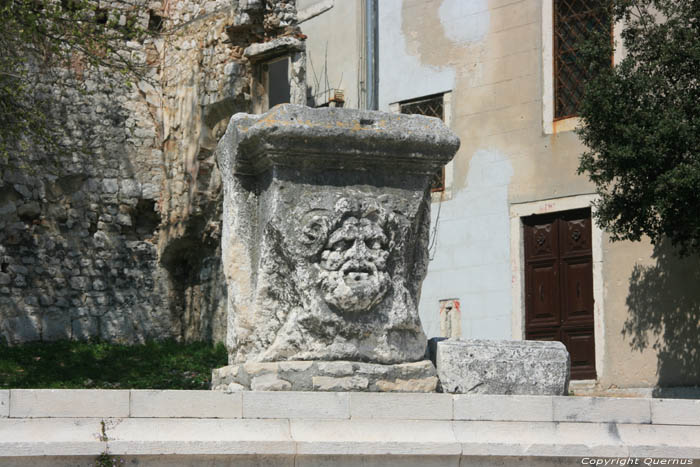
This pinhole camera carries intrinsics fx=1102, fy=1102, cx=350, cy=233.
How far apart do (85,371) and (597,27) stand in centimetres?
670

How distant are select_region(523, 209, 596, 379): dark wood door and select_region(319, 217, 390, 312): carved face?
296 inches

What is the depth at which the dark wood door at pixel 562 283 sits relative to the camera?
1195 centimetres

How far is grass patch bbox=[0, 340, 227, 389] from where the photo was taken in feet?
37.0

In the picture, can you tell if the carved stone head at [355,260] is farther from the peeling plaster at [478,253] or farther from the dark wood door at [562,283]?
the peeling plaster at [478,253]

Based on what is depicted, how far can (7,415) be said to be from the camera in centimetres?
372

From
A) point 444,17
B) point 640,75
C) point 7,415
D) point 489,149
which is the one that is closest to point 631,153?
point 640,75

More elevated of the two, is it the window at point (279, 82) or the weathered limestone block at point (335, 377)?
the window at point (279, 82)

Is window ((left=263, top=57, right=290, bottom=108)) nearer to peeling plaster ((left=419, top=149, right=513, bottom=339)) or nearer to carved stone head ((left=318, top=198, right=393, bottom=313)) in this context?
peeling plaster ((left=419, top=149, right=513, bottom=339))

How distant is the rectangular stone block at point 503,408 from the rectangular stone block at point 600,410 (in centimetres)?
5

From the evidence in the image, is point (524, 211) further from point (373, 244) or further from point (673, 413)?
point (673, 413)

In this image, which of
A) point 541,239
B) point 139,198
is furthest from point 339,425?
point 139,198

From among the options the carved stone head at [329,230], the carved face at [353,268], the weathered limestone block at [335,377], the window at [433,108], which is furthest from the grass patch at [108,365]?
the carved face at [353,268]

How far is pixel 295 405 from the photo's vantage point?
4.07 m

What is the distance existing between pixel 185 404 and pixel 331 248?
3.51ft
